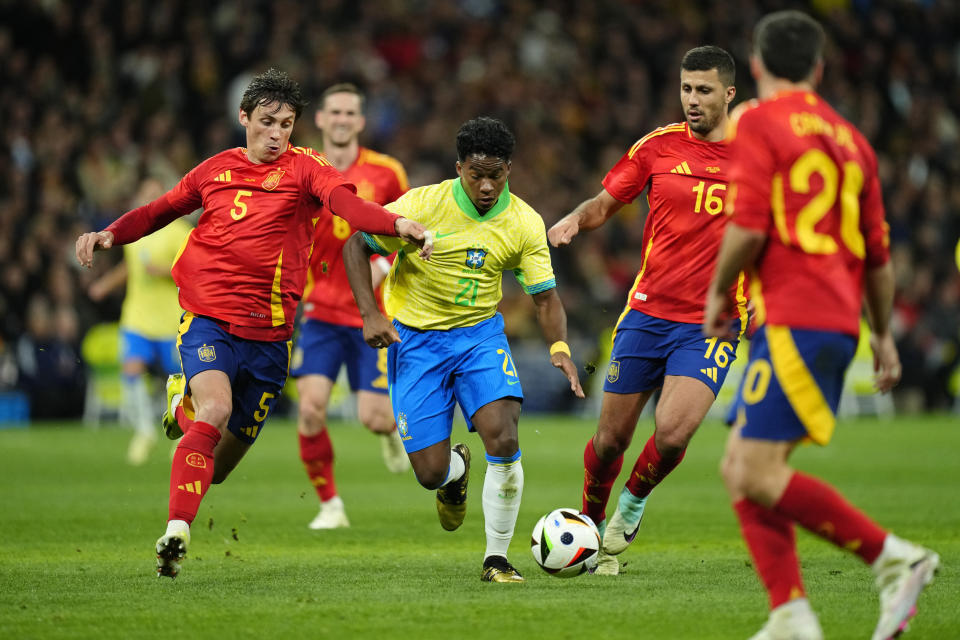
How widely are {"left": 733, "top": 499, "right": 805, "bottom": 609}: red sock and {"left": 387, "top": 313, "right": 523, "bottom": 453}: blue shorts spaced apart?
2400mm

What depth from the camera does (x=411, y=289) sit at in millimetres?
7828


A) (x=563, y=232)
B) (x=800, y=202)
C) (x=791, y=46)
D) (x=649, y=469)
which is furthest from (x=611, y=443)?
(x=791, y=46)

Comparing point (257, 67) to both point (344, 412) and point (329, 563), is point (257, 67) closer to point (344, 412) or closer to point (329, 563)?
point (344, 412)

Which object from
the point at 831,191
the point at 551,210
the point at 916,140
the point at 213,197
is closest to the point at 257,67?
the point at 551,210

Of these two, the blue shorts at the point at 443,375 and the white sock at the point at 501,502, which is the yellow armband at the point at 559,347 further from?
the white sock at the point at 501,502

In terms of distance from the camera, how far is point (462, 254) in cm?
759

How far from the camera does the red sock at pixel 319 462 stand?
10.3m

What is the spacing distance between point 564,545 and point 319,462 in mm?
3590

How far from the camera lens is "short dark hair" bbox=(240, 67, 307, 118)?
304 inches

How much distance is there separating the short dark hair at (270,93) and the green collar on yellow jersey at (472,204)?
1095 mm

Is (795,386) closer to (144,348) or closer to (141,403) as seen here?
(144,348)

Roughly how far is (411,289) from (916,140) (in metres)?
21.0

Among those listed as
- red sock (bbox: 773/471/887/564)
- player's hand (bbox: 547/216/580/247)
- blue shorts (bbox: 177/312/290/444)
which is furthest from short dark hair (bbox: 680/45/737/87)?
red sock (bbox: 773/471/887/564)

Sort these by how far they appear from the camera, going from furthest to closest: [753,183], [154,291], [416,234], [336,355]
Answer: [154,291] → [336,355] → [416,234] → [753,183]
